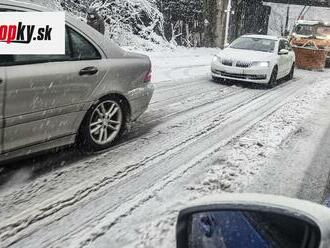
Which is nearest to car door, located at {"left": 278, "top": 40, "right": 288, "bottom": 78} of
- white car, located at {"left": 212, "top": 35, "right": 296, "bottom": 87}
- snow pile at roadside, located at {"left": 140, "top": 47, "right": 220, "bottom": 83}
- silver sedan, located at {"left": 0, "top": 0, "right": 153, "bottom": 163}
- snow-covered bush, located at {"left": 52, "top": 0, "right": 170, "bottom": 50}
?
white car, located at {"left": 212, "top": 35, "right": 296, "bottom": 87}

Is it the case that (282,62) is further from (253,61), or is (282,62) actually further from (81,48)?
(81,48)

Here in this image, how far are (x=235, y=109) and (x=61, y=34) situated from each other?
16.0 feet

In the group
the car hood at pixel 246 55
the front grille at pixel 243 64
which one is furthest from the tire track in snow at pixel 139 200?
the car hood at pixel 246 55

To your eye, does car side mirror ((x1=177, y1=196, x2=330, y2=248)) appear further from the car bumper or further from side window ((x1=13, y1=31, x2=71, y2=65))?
the car bumper

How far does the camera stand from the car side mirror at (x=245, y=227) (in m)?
1.63

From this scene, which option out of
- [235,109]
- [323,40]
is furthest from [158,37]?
[235,109]

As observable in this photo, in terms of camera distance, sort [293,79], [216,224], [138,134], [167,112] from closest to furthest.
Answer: [216,224] → [138,134] → [167,112] → [293,79]

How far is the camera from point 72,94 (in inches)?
195

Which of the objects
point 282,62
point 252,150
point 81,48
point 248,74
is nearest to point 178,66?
point 282,62

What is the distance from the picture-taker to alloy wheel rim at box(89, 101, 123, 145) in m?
5.46

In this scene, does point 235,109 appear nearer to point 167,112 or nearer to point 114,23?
point 167,112

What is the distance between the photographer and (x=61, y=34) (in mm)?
4879

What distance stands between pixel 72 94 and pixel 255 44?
31.6 ft

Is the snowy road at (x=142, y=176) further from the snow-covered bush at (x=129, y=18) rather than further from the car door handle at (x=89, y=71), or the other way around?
the snow-covered bush at (x=129, y=18)
